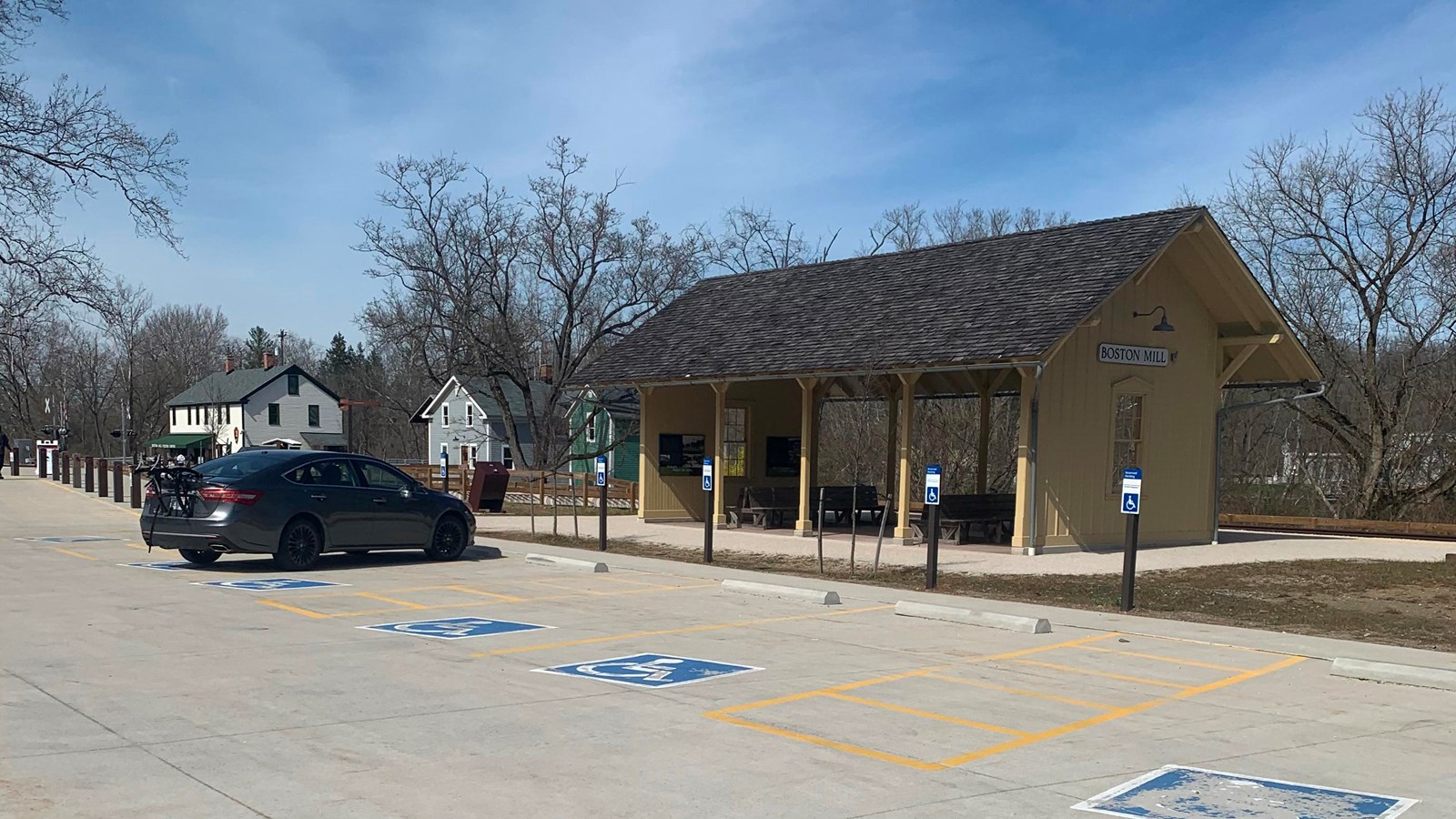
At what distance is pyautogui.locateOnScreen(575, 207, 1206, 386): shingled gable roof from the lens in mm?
19625

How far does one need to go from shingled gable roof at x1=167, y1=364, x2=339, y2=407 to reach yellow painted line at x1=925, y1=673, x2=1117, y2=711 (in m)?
80.0

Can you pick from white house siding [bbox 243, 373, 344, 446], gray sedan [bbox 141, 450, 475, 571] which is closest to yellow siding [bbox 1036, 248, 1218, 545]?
gray sedan [bbox 141, 450, 475, 571]

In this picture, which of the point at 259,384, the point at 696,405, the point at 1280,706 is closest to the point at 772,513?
the point at 696,405

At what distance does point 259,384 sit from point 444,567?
71298 millimetres

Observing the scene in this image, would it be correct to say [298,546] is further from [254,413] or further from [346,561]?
[254,413]

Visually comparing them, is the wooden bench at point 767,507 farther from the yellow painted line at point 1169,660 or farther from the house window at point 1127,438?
the yellow painted line at point 1169,660

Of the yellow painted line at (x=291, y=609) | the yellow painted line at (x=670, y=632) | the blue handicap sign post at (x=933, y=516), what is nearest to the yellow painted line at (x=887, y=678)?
the yellow painted line at (x=670, y=632)

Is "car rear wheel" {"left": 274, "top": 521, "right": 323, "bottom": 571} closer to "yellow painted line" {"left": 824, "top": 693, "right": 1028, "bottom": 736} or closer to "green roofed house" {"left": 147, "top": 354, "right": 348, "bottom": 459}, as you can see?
"yellow painted line" {"left": 824, "top": 693, "right": 1028, "bottom": 736}

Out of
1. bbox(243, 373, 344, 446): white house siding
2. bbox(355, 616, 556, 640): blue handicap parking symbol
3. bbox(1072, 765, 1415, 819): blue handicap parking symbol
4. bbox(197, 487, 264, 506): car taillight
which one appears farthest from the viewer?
bbox(243, 373, 344, 446): white house siding

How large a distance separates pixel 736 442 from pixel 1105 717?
66.0ft

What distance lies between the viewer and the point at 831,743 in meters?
7.11

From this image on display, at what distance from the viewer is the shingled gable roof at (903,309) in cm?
1962

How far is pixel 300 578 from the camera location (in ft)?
50.0

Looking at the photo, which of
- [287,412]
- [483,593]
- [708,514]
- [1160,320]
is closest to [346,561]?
[483,593]
